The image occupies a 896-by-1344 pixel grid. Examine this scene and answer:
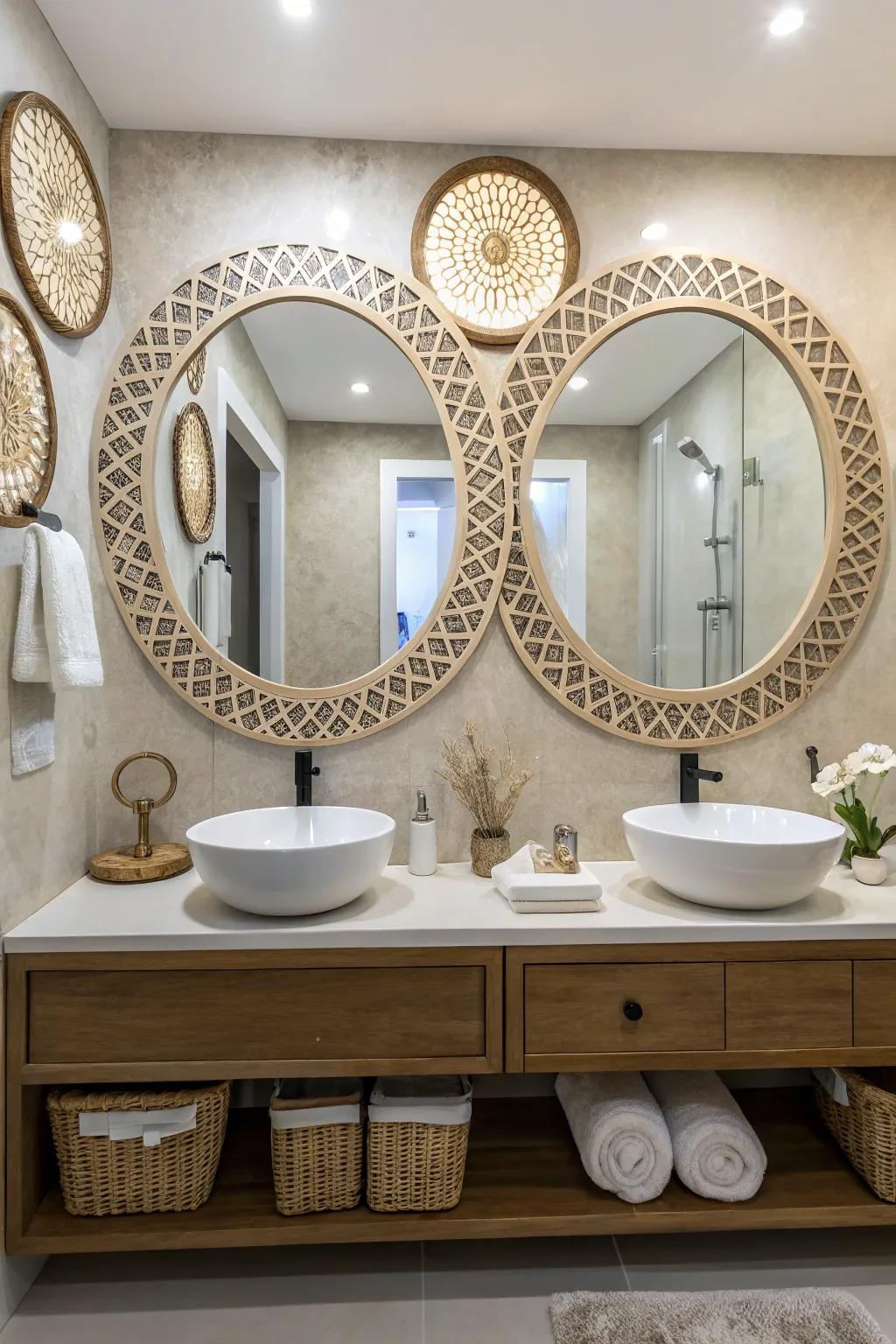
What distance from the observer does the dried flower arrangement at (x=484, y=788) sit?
6.24ft

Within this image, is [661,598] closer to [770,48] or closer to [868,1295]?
[770,48]

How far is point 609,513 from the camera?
2029 millimetres

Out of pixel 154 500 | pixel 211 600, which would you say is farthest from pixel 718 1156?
pixel 154 500

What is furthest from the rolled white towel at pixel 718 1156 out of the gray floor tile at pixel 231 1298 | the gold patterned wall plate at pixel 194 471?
the gold patterned wall plate at pixel 194 471

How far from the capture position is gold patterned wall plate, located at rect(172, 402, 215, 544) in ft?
6.51

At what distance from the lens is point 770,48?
171cm

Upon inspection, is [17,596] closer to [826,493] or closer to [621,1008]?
[621,1008]

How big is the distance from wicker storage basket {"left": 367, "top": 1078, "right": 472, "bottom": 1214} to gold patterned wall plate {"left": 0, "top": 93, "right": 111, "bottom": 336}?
183 cm

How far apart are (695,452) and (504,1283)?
1.97 m

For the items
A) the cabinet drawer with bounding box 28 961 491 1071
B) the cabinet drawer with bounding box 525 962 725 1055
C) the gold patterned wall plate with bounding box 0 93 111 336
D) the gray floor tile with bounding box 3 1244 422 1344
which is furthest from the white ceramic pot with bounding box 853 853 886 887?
the gold patterned wall plate with bounding box 0 93 111 336

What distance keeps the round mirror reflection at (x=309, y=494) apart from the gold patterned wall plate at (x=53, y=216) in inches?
11.7

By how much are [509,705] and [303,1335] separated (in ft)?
4.54

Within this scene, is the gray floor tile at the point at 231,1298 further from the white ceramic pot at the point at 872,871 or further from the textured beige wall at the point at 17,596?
the white ceramic pot at the point at 872,871

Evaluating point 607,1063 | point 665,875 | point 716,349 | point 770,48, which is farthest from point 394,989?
point 770,48
